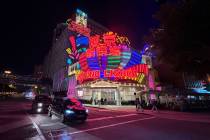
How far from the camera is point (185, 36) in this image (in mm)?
14648

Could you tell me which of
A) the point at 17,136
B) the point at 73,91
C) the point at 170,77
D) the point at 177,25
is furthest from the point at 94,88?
the point at 17,136

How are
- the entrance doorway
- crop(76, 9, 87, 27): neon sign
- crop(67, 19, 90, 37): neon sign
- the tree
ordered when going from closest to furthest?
the tree
the entrance doorway
crop(67, 19, 90, 37): neon sign
crop(76, 9, 87, 27): neon sign

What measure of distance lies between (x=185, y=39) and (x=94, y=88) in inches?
1207

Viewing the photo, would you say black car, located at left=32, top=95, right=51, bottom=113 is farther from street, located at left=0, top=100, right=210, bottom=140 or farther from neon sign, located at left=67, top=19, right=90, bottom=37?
neon sign, located at left=67, top=19, right=90, bottom=37

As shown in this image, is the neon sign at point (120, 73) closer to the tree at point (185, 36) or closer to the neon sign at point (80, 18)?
the tree at point (185, 36)

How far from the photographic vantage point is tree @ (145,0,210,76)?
13680mm

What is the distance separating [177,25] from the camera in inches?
585

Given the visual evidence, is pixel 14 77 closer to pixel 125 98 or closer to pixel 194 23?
pixel 125 98

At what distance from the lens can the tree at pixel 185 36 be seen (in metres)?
13.7

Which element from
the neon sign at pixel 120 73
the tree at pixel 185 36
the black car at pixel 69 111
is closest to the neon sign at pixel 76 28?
the neon sign at pixel 120 73

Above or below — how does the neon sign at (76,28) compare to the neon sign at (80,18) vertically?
below

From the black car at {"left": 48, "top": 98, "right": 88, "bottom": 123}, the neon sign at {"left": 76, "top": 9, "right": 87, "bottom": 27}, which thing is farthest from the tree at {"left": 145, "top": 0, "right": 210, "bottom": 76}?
the neon sign at {"left": 76, "top": 9, "right": 87, "bottom": 27}

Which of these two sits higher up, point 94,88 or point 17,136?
point 94,88

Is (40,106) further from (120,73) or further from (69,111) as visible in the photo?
(120,73)
